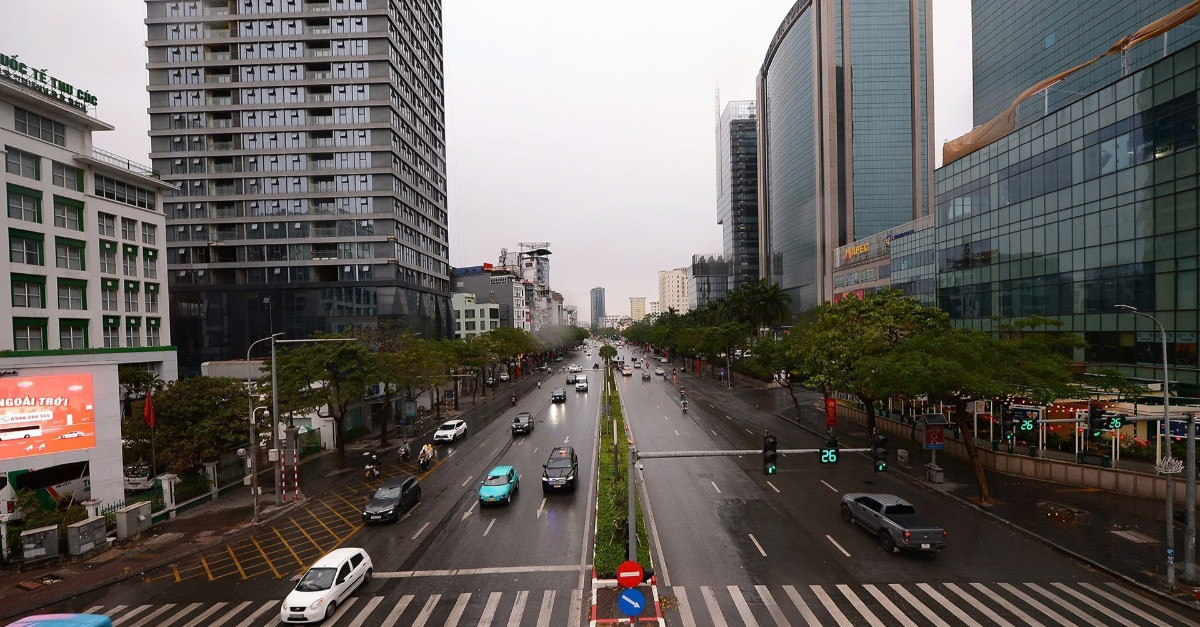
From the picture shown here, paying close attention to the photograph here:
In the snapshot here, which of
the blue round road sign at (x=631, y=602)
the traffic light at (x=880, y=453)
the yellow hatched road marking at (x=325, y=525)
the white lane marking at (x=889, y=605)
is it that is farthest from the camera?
the yellow hatched road marking at (x=325, y=525)

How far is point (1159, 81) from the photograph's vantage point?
106 feet

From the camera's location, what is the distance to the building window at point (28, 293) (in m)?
35.0

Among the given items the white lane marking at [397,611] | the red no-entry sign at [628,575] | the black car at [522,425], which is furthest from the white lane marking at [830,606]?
the black car at [522,425]

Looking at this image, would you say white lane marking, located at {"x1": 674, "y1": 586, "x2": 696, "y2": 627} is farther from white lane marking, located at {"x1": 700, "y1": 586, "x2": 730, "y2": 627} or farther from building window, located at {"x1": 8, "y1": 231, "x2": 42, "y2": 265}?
building window, located at {"x1": 8, "y1": 231, "x2": 42, "y2": 265}

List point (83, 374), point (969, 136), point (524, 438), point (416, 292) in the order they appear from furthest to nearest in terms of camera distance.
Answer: point (416, 292), point (969, 136), point (524, 438), point (83, 374)

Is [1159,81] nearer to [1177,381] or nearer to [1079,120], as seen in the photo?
[1079,120]

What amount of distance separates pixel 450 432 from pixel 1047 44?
100 meters

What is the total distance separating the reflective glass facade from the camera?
65312 mm

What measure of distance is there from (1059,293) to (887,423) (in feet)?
51.4

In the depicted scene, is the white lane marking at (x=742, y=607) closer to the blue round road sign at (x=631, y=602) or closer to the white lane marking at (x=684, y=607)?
the white lane marking at (x=684, y=607)

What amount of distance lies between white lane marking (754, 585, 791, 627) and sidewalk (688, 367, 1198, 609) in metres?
12.4

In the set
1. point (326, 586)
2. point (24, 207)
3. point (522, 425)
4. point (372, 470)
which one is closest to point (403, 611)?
point (326, 586)

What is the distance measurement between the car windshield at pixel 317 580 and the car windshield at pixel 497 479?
11.0 metres

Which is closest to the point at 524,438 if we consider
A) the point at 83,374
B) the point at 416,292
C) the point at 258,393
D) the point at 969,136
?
the point at 258,393
